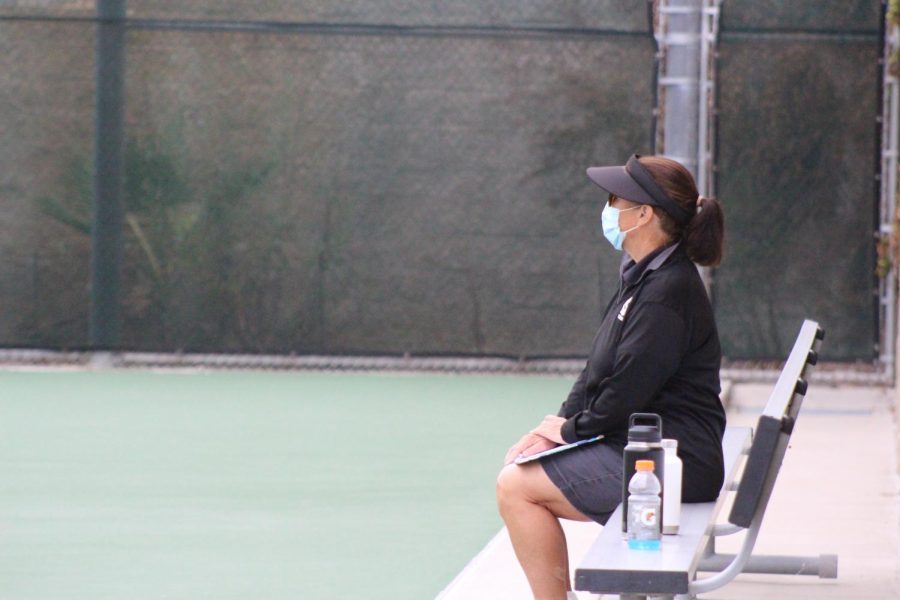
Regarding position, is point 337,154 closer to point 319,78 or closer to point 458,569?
point 319,78

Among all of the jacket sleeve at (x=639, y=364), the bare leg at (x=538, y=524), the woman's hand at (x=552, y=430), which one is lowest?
the bare leg at (x=538, y=524)

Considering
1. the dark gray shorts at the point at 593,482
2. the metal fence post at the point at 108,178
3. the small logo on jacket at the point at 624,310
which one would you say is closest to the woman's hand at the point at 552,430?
the dark gray shorts at the point at 593,482

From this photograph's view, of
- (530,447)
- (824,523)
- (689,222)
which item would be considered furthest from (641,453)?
(824,523)

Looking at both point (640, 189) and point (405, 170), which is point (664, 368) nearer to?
point (640, 189)

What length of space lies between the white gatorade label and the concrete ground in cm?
130

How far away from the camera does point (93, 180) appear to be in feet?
35.8

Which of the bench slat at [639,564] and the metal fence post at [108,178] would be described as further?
A: the metal fence post at [108,178]

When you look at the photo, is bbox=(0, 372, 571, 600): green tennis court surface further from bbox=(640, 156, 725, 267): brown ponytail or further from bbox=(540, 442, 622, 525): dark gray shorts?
bbox=(640, 156, 725, 267): brown ponytail

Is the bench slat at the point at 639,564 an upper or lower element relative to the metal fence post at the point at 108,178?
lower

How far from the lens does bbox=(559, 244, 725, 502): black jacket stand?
423 cm

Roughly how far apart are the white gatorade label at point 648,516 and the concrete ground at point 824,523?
4.26 ft

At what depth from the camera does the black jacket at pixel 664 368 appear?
423 cm

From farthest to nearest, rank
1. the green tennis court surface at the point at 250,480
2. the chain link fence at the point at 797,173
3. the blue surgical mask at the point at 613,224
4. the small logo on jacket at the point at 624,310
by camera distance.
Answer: the chain link fence at the point at 797,173
the green tennis court surface at the point at 250,480
the blue surgical mask at the point at 613,224
the small logo on jacket at the point at 624,310

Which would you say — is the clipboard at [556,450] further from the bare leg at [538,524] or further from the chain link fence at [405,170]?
the chain link fence at [405,170]
